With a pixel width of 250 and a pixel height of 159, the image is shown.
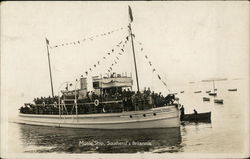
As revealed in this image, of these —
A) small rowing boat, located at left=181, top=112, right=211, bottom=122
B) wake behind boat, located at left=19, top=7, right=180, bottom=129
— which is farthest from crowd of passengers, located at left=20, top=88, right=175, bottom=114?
small rowing boat, located at left=181, top=112, right=211, bottom=122

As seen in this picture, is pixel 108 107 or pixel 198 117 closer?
pixel 198 117

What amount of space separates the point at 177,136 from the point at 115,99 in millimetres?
800

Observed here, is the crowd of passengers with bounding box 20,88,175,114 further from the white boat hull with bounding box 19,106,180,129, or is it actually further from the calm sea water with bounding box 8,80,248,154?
the calm sea water with bounding box 8,80,248,154

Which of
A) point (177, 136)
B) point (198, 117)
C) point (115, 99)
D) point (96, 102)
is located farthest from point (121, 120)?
point (198, 117)

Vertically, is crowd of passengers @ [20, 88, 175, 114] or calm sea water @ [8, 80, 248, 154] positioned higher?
crowd of passengers @ [20, 88, 175, 114]

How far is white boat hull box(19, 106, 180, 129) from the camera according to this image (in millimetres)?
3861

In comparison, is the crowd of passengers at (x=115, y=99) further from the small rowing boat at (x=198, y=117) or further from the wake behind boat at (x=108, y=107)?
the small rowing boat at (x=198, y=117)

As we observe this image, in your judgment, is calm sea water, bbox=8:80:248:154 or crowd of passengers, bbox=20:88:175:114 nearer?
calm sea water, bbox=8:80:248:154

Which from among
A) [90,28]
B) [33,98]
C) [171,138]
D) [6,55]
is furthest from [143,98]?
[6,55]

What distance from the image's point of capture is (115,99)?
164 inches

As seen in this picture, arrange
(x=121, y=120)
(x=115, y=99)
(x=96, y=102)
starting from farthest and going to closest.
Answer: (x=96, y=102), (x=115, y=99), (x=121, y=120)

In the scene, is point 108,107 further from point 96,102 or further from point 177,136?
point 177,136

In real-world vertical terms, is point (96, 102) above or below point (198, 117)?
above

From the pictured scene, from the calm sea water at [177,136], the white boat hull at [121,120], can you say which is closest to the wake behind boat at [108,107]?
the white boat hull at [121,120]
